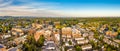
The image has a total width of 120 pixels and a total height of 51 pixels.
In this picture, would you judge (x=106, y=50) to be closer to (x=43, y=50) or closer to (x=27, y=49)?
(x=43, y=50)

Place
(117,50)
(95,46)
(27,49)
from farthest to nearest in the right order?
1. (95,46)
2. (117,50)
3. (27,49)

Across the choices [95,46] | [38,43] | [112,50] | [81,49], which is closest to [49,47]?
[38,43]

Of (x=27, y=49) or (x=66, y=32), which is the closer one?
(x=27, y=49)

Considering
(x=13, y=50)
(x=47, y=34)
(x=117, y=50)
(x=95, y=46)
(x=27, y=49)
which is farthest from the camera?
(x=47, y=34)

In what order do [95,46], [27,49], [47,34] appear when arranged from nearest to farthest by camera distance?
[27,49] → [95,46] → [47,34]

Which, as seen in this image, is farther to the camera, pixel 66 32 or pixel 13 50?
pixel 66 32

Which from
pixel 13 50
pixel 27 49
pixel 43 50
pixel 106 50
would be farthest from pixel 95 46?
pixel 13 50

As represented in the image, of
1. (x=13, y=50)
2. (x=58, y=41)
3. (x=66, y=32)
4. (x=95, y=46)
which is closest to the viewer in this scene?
(x=13, y=50)

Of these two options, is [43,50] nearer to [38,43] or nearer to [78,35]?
[38,43]
